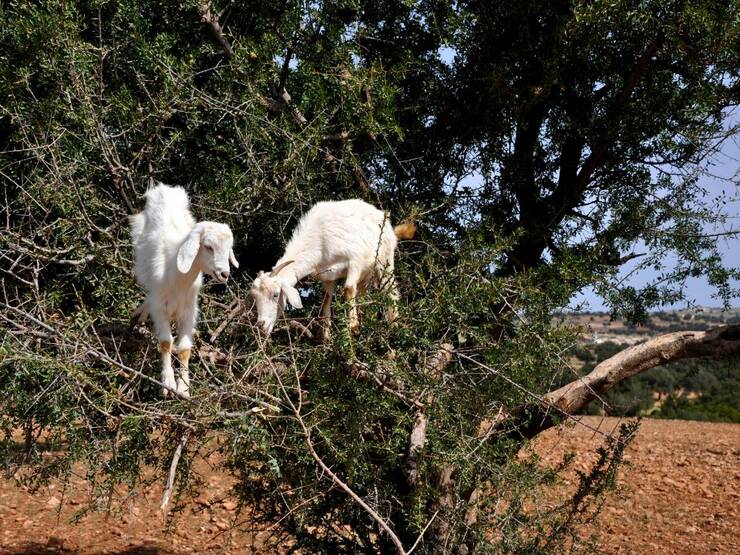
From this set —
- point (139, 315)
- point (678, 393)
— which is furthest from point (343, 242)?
point (678, 393)

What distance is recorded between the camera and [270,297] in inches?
198

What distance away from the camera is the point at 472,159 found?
277 inches

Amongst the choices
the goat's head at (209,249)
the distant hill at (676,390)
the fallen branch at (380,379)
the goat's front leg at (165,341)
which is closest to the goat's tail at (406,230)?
the fallen branch at (380,379)

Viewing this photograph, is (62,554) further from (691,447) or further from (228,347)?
(691,447)

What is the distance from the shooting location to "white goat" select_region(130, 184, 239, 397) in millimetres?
4562

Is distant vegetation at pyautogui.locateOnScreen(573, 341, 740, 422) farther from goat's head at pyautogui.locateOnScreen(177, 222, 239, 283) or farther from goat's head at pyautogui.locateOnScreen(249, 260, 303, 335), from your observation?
goat's head at pyautogui.locateOnScreen(177, 222, 239, 283)

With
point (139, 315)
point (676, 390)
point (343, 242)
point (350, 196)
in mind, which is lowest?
point (139, 315)

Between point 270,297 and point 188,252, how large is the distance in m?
0.67

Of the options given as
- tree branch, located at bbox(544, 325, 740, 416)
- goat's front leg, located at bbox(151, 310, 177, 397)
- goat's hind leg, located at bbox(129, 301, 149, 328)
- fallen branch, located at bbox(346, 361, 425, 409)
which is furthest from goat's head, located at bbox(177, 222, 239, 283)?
tree branch, located at bbox(544, 325, 740, 416)

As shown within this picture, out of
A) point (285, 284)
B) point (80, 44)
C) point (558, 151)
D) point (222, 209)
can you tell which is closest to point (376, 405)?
point (285, 284)

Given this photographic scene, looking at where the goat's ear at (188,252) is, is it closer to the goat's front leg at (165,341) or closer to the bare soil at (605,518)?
the goat's front leg at (165,341)

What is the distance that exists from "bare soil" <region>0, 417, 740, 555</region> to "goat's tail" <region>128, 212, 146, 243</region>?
3.55 meters

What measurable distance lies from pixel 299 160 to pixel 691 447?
908cm

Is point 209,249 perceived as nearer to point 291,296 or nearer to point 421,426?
point 291,296
